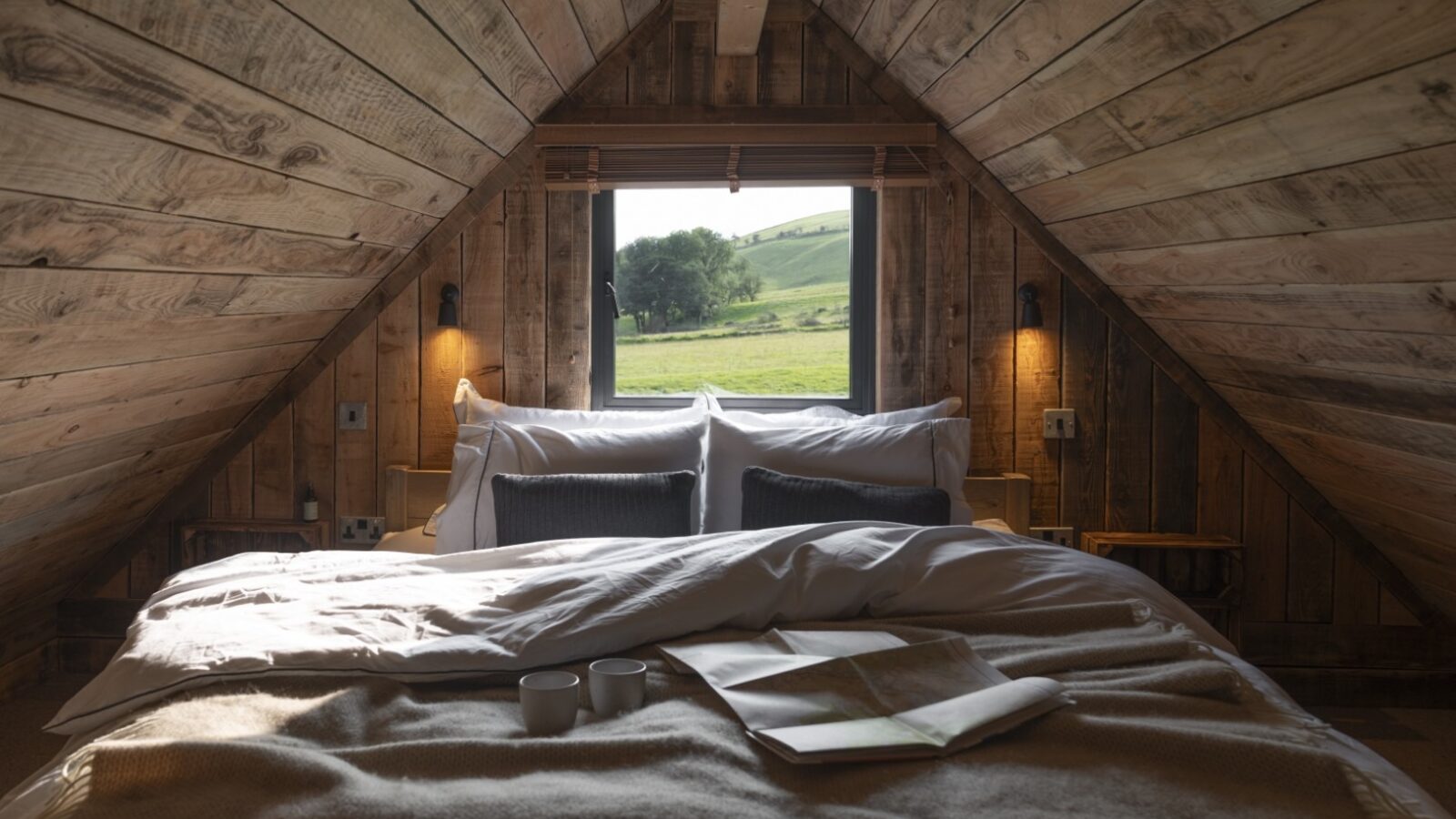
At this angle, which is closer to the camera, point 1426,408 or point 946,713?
point 946,713

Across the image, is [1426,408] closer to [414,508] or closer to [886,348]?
[886,348]

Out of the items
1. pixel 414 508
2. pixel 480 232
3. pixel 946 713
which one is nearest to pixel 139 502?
pixel 414 508

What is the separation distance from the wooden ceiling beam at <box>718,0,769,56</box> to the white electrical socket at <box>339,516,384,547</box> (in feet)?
5.93

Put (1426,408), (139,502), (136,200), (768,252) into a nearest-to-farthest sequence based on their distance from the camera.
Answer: (136,200) → (1426,408) → (139,502) → (768,252)

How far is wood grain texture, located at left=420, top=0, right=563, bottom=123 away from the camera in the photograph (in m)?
2.06

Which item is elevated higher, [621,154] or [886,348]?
[621,154]

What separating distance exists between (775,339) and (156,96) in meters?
2.26

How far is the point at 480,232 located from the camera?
11.0ft

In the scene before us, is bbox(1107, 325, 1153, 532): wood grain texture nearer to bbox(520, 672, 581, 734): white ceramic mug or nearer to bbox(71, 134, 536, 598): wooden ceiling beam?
bbox(71, 134, 536, 598): wooden ceiling beam

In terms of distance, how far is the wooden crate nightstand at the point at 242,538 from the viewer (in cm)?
334

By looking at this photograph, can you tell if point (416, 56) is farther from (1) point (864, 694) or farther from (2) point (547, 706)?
(1) point (864, 694)

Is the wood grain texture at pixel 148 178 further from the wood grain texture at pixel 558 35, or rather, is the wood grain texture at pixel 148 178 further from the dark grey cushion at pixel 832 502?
the dark grey cushion at pixel 832 502

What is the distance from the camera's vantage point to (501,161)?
325 centimetres

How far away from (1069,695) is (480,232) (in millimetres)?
2405
